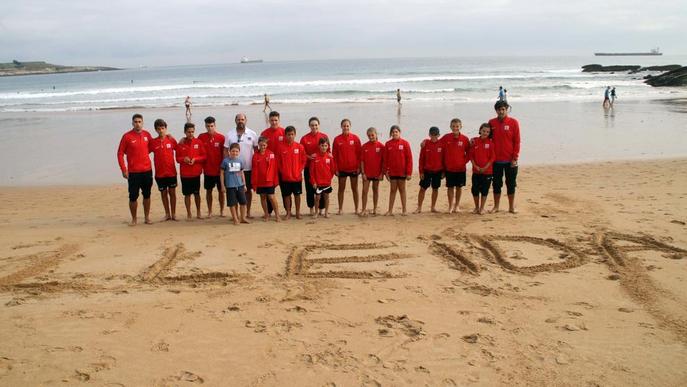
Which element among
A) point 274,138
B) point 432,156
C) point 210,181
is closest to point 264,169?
point 274,138

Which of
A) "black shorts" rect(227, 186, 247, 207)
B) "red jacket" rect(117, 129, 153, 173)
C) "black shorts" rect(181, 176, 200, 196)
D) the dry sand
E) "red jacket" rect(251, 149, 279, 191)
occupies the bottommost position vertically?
the dry sand

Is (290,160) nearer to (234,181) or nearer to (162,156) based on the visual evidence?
(234,181)

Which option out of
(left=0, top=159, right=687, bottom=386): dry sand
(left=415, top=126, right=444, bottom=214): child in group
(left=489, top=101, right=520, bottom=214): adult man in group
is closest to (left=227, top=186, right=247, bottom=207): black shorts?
(left=0, top=159, right=687, bottom=386): dry sand

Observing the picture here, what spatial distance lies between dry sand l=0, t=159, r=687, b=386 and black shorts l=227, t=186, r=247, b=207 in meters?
0.39

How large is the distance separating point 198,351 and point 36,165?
493 inches

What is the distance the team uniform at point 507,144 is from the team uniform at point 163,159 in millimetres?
5267

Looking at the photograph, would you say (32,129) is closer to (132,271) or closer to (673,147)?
(132,271)

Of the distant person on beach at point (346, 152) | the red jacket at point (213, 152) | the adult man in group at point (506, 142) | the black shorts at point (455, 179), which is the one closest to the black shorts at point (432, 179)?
the black shorts at point (455, 179)

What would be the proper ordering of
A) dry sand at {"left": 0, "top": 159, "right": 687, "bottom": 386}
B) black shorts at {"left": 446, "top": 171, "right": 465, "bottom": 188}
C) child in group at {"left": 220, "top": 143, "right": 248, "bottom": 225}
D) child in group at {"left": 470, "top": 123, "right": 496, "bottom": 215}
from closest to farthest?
dry sand at {"left": 0, "top": 159, "right": 687, "bottom": 386} → child in group at {"left": 220, "top": 143, "right": 248, "bottom": 225} → child in group at {"left": 470, "top": 123, "right": 496, "bottom": 215} → black shorts at {"left": 446, "top": 171, "right": 465, "bottom": 188}

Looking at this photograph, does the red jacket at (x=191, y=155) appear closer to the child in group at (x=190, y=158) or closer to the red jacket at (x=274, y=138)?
the child in group at (x=190, y=158)

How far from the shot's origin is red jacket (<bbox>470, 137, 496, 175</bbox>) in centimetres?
793

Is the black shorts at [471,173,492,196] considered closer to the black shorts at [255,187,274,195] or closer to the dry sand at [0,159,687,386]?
the dry sand at [0,159,687,386]

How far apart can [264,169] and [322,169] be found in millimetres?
938

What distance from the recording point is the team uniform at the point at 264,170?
306 inches
